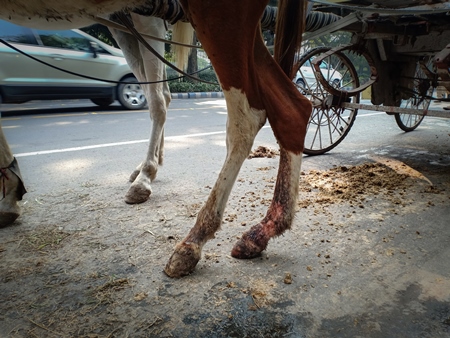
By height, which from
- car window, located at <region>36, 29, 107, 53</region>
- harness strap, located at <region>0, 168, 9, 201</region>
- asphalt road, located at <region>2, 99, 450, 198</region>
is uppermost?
car window, located at <region>36, 29, 107, 53</region>

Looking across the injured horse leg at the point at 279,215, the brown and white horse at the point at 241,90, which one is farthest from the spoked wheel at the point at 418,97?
the injured horse leg at the point at 279,215

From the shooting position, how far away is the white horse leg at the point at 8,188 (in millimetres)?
2564

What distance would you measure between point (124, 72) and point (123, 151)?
4.88 metres

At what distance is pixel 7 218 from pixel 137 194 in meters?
0.93

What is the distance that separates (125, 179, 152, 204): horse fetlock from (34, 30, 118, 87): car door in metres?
5.26

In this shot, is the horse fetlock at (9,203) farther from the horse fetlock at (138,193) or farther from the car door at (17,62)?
the car door at (17,62)

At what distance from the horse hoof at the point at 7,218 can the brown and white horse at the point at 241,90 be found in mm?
1333

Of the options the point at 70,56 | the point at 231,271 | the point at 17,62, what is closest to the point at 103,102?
the point at 70,56

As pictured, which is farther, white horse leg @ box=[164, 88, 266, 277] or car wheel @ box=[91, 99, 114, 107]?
car wheel @ box=[91, 99, 114, 107]

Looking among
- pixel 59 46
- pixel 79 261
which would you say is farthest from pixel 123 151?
pixel 59 46

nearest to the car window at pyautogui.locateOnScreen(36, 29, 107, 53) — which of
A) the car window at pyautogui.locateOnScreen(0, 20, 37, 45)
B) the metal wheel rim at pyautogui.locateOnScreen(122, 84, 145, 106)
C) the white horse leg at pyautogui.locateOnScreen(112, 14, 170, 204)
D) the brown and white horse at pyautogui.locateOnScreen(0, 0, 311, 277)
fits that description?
the car window at pyautogui.locateOnScreen(0, 20, 37, 45)

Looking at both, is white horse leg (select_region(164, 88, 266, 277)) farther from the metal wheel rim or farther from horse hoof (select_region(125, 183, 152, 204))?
the metal wheel rim

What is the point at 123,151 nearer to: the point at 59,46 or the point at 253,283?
the point at 253,283

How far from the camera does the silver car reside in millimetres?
7371
